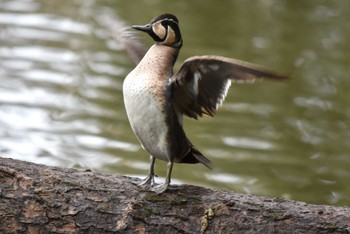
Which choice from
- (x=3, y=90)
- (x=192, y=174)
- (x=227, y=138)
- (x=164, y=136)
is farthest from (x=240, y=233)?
(x=3, y=90)

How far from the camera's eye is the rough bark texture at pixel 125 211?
12.4ft

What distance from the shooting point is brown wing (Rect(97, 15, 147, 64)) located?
15.0 feet

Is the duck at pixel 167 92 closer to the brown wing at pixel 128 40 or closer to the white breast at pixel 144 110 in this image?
the white breast at pixel 144 110

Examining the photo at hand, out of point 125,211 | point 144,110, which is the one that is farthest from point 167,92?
point 125,211

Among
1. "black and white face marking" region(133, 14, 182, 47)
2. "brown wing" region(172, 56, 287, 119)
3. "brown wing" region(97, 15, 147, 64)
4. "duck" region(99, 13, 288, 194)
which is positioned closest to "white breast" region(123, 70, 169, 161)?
"duck" region(99, 13, 288, 194)

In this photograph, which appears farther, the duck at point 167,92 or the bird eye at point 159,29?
the bird eye at point 159,29

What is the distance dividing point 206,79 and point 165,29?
0.37m

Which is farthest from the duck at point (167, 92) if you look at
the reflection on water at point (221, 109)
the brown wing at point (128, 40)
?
the reflection on water at point (221, 109)

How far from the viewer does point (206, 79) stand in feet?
12.8

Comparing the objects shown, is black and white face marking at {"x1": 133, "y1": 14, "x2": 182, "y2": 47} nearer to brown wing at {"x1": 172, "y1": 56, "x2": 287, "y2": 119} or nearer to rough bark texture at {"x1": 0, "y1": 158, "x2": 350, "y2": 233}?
brown wing at {"x1": 172, "y1": 56, "x2": 287, "y2": 119}

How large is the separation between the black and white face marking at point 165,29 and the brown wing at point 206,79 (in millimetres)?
244

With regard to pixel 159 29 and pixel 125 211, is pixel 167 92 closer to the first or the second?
pixel 159 29

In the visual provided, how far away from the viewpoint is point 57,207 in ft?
12.5

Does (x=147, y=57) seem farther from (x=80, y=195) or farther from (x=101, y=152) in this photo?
(x=101, y=152)
